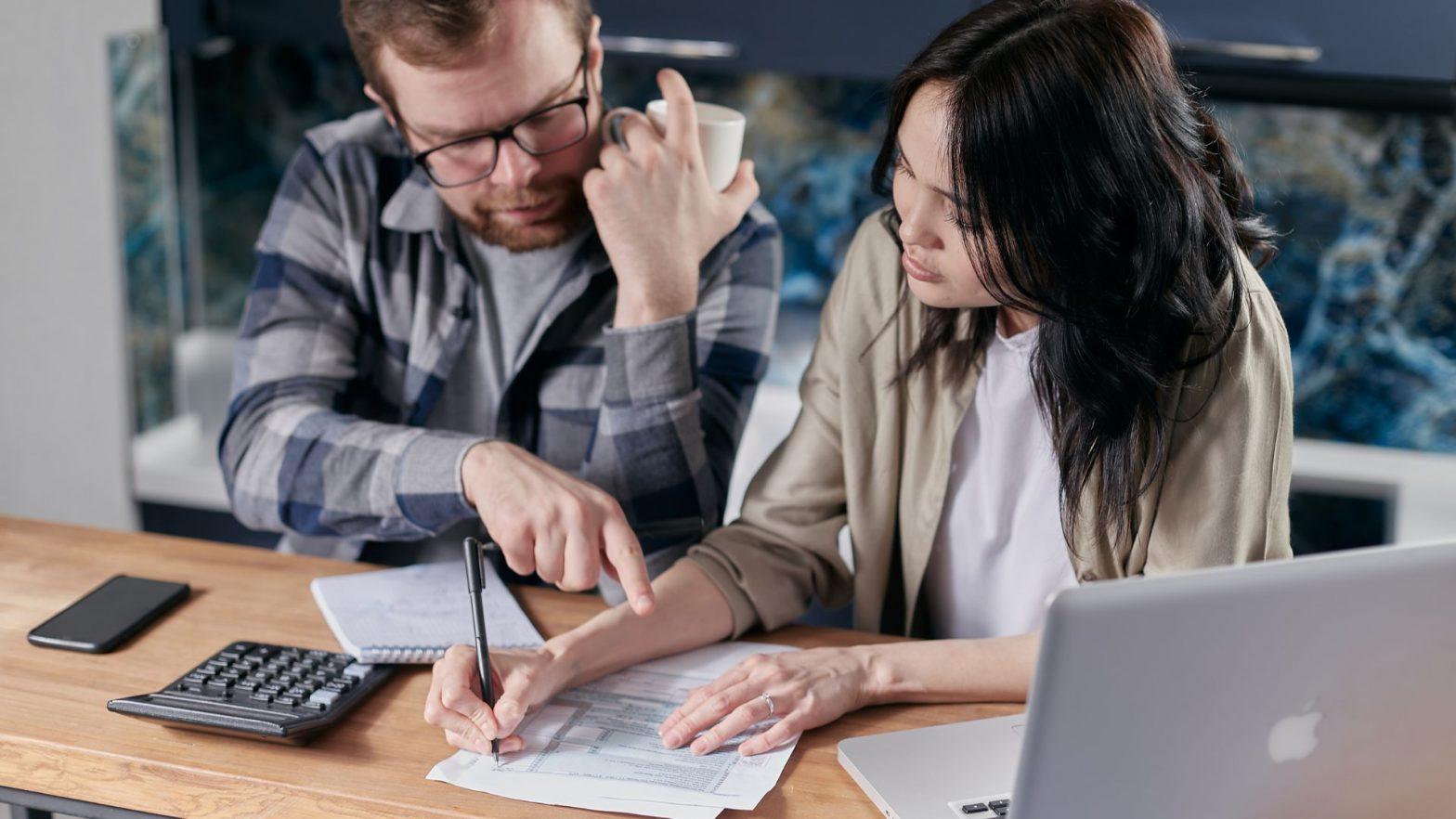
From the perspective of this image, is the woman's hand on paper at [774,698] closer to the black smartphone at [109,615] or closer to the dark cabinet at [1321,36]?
the black smartphone at [109,615]

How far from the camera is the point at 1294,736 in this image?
Answer: 833mm

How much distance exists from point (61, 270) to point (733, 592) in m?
1.67

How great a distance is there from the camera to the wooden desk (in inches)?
39.2

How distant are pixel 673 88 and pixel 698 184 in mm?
107

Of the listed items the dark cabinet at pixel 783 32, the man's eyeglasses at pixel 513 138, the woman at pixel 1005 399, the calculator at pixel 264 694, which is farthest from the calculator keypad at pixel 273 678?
the dark cabinet at pixel 783 32

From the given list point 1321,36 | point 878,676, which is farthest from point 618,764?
point 1321,36

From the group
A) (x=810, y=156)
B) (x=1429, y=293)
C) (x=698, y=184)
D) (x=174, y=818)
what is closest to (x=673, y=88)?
(x=698, y=184)

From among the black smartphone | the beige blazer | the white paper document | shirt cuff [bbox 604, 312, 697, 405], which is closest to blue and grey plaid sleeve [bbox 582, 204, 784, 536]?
shirt cuff [bbox 604, 312, 697, 405]

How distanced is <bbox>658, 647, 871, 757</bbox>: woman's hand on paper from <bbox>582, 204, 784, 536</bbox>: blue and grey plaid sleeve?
1.11 ft

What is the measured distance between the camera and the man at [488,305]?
1.39 metres

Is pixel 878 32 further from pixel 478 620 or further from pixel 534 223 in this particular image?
pixel 478 620

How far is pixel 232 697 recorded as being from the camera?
1.08 m

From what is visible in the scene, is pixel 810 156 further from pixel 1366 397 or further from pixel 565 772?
pixel 565 772

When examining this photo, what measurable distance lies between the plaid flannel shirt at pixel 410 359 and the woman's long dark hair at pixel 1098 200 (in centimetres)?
42
